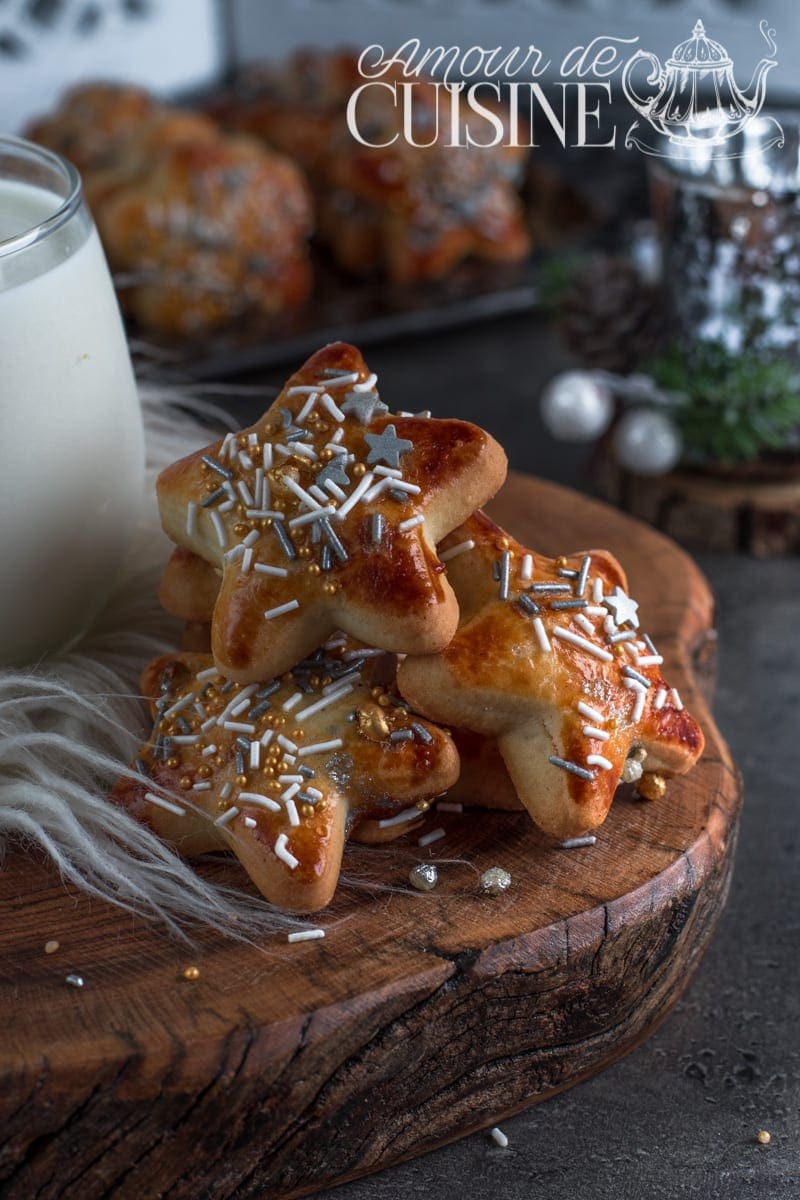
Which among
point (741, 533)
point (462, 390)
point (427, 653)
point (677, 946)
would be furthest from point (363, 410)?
point (462, 390)

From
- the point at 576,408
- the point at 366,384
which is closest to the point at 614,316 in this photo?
the point at 576,408

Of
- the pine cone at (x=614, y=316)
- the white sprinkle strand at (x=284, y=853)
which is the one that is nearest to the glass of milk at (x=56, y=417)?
the white sprinkle strand at (x=284, y=853)

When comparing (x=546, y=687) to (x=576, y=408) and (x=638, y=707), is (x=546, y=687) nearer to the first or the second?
(x=638, y=707)

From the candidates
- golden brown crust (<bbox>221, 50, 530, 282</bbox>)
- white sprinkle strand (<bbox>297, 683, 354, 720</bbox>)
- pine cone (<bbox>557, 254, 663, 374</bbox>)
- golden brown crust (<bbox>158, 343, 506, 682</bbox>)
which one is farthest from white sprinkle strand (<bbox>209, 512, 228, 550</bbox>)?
golden brown crust (<bbox>221, 50, 530, 282</bbox>)

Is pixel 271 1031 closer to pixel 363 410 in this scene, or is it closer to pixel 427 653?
pixel 427 653

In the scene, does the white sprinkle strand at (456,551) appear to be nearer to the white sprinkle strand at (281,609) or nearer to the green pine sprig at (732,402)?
the white sprinkle strand at (281,609)

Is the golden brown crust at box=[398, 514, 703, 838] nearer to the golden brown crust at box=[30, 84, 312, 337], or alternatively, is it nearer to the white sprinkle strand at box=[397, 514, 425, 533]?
the white sprinkle strand at box=[397, 514, 425, 533]
